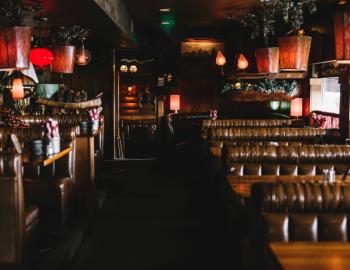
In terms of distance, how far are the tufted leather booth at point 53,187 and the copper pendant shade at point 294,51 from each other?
115 inches

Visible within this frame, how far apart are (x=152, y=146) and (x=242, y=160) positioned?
869cm

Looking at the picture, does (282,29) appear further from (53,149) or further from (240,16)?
(53,149)

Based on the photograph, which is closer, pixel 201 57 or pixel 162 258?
pixel 162 258

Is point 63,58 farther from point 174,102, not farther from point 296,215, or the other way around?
point 174,102

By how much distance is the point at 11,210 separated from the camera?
3.97 m

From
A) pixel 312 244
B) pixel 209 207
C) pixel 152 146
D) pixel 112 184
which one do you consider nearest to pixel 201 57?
pixel 152 146

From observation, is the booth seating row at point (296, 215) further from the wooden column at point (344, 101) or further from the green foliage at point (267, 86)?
the green foliage at point (267, 86)

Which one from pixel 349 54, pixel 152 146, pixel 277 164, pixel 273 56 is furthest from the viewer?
pixel 152 146

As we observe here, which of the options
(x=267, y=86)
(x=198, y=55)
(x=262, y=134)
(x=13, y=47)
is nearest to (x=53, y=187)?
(x=13, y=47)

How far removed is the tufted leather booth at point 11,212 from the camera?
390 centimetres

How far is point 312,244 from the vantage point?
2.69 meters

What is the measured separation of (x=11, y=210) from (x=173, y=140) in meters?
9.06

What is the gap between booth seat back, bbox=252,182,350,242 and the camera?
2938 mm

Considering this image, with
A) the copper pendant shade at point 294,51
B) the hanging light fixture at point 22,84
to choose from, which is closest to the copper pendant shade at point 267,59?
the copper pendant shade at point 294,51
